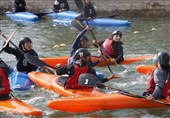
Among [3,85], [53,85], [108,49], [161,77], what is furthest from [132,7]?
[3,85]

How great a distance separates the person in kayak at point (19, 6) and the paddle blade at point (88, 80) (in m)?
12.5

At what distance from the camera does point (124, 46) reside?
15.1 meters

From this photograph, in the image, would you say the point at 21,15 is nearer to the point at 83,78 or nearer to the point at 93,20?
the point at 93,20

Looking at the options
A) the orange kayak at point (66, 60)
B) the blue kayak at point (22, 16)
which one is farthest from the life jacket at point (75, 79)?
the blue kayak at point (22, 16)

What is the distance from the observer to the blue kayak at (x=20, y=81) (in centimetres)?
1037

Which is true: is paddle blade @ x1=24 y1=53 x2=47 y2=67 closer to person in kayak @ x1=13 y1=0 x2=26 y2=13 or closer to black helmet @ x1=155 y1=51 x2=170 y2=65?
black helmet @ x1=155 y1=51 x2=170 y2=65

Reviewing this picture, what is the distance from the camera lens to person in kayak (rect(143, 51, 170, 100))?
26.7ft

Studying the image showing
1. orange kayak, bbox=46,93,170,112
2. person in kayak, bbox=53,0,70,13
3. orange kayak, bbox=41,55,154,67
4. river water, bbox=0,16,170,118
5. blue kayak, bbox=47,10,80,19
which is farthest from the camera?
person in kayak, bbox=53,0,70,13

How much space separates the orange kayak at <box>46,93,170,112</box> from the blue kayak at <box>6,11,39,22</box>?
11.6 metres

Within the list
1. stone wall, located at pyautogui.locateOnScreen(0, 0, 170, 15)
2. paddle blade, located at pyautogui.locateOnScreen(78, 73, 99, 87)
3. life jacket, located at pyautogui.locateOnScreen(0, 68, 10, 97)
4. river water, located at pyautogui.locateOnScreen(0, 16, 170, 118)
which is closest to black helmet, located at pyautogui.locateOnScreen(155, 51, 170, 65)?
river water, located at pyautogui.locateOnScreen(0, 16, 170, 118)

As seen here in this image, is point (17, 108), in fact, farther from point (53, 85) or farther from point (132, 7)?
point (132, 7)

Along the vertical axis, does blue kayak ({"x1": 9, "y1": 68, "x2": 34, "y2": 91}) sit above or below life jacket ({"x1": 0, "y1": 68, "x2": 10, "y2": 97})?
below

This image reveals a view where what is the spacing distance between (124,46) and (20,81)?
544 cm

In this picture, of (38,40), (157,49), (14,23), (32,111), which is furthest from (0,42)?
(32,111)
